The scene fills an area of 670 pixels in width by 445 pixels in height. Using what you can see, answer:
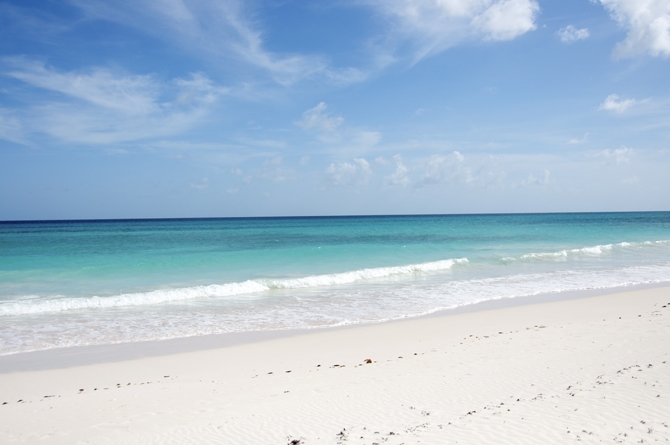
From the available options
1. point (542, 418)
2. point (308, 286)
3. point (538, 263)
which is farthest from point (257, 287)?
point (538, 263)

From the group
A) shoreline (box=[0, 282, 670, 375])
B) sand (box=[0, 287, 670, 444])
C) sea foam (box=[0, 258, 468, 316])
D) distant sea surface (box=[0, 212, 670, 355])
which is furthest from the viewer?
sea foam (box=[0, 258, 468, 316])

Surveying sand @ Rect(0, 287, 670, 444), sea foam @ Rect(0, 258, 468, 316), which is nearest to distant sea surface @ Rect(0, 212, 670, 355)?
sea foam @ Rect(0, 258, 468, 316)

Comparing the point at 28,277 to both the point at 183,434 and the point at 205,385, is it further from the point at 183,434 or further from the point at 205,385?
the point at 183,434

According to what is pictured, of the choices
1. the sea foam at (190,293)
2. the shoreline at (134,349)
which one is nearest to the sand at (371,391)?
the shoreline at (134,349)

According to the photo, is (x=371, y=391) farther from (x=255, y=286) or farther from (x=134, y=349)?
(x=255, y=286)

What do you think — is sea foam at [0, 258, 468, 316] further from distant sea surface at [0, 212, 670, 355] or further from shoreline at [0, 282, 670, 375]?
shoreline at [0, 282, 670, 375]

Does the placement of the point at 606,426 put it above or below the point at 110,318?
above

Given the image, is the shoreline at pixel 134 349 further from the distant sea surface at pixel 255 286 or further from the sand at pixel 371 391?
the distant sea surface at pixel 255 286

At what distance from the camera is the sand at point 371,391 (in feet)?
15.7

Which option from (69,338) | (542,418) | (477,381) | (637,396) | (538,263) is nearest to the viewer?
(542,418)

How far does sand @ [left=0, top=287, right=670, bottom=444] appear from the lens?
4797 mm

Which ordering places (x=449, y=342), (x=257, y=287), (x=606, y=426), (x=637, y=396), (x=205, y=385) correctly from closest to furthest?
1. (x=606, y=426)
2. (x=637, y=396)
3. (x=205, y=385)
4. (x=449, y=342)
5. (x=257, y=287)

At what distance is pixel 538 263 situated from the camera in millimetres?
24547

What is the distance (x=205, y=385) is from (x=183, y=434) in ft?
6.60
